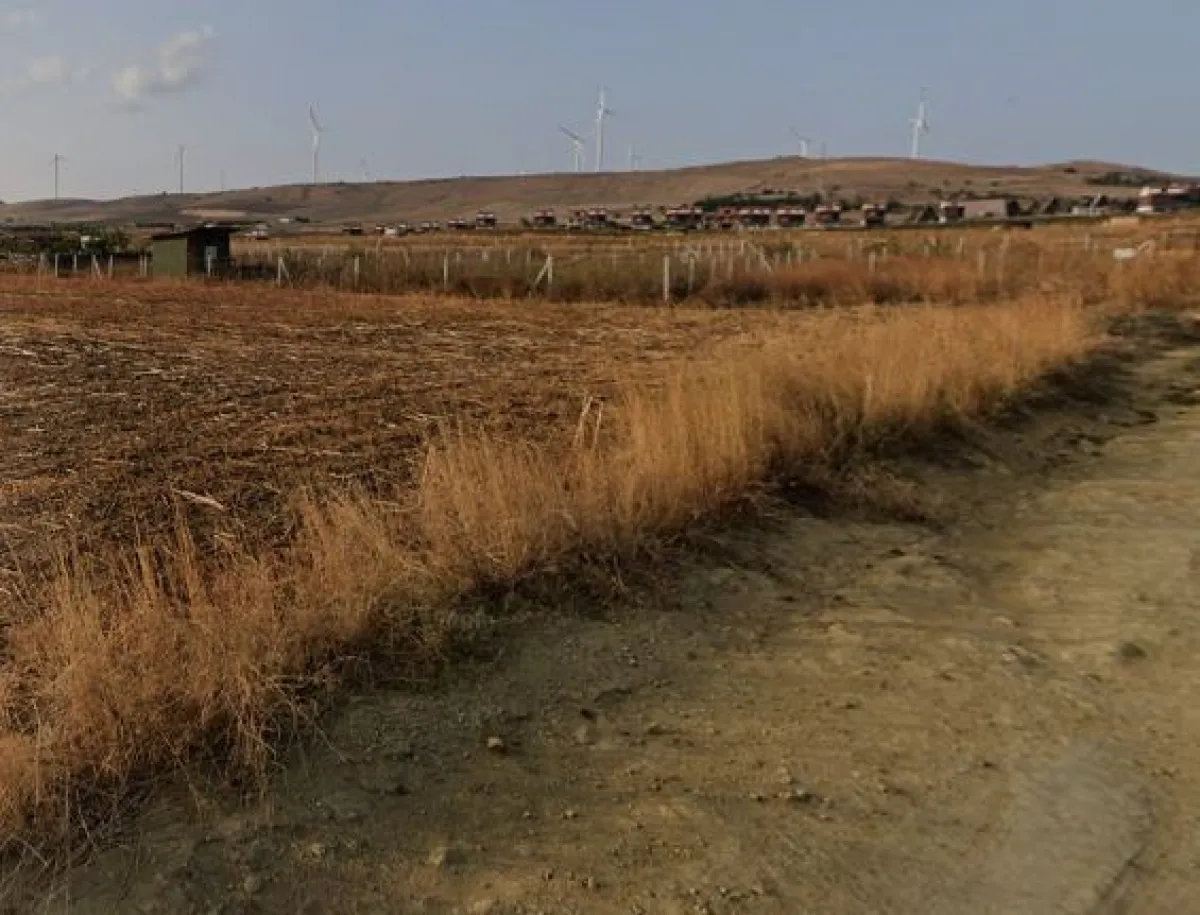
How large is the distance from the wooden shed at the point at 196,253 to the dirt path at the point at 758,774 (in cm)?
4117

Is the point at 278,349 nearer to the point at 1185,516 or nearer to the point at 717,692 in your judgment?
the point at 1185,516

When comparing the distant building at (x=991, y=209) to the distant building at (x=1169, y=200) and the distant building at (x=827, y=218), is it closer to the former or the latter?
the distant building at (x=1169, y=200)

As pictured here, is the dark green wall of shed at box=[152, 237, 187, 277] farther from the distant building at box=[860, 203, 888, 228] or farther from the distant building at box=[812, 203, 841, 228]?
the distant building at box=[812, 203, 841, 228]

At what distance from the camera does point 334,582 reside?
545 centimetres

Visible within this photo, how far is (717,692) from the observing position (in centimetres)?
553

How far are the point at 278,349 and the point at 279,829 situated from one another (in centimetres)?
1652

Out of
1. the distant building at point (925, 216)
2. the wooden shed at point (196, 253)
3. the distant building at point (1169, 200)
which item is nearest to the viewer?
the wooden shed at point (196, 253)

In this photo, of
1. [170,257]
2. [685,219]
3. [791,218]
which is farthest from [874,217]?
[170,257]

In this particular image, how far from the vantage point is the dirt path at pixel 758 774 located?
3.86 m

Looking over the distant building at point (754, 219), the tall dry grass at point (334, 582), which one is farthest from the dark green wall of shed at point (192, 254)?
the distant building at point (754, 219)

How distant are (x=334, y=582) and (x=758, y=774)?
2.08m

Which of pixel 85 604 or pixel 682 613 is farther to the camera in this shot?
pixel 682 613

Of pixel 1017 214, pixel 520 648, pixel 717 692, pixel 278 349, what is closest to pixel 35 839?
pixel 520 648

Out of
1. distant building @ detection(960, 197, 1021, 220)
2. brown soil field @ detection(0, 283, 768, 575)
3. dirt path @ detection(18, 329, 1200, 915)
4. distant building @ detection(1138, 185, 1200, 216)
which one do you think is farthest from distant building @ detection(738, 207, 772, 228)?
dirt path @ detection(18, 329, 1200, 915)
